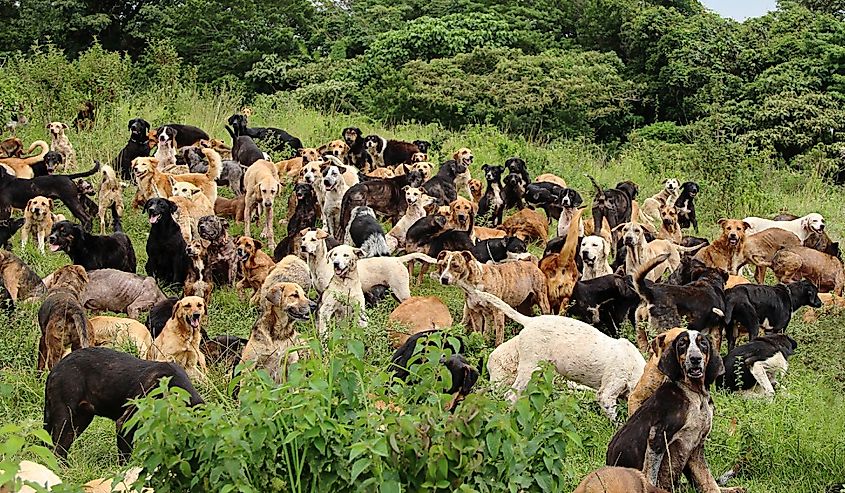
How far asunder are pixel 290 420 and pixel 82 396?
117 inches

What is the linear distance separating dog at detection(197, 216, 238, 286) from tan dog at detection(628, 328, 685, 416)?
5.09 meters

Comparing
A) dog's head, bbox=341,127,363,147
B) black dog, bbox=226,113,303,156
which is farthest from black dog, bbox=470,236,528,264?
black dog, bbox=226,113,303,156

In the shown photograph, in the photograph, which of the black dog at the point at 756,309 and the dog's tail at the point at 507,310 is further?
the black dog at the point at 756,309

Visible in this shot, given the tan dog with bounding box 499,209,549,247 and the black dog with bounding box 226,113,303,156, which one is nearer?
the tan dog with bounding box 499,209,549,247

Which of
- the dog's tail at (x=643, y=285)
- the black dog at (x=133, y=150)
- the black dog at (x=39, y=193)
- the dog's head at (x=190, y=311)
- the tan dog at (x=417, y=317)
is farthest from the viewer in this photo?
the black dog at (x=133, y=150)

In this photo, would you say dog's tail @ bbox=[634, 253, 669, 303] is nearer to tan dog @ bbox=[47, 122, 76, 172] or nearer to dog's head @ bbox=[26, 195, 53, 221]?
dog's head @ bbox=[26, 195, 53, 221]

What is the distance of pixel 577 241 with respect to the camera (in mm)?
10680

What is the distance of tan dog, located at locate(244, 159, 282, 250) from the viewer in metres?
12.8

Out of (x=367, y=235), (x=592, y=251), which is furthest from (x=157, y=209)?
(x=592, y=251)

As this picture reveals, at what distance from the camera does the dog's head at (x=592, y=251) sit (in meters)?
10.7

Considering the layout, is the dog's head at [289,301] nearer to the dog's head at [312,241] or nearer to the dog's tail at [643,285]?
the dog's head at [312,241]

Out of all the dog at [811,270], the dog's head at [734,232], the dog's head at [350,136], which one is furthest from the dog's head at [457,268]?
the dog's head at [350,136]

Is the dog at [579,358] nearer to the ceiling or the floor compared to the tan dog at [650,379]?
nearer to the floor

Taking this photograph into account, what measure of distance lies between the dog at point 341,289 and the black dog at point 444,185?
3741 millimetres
